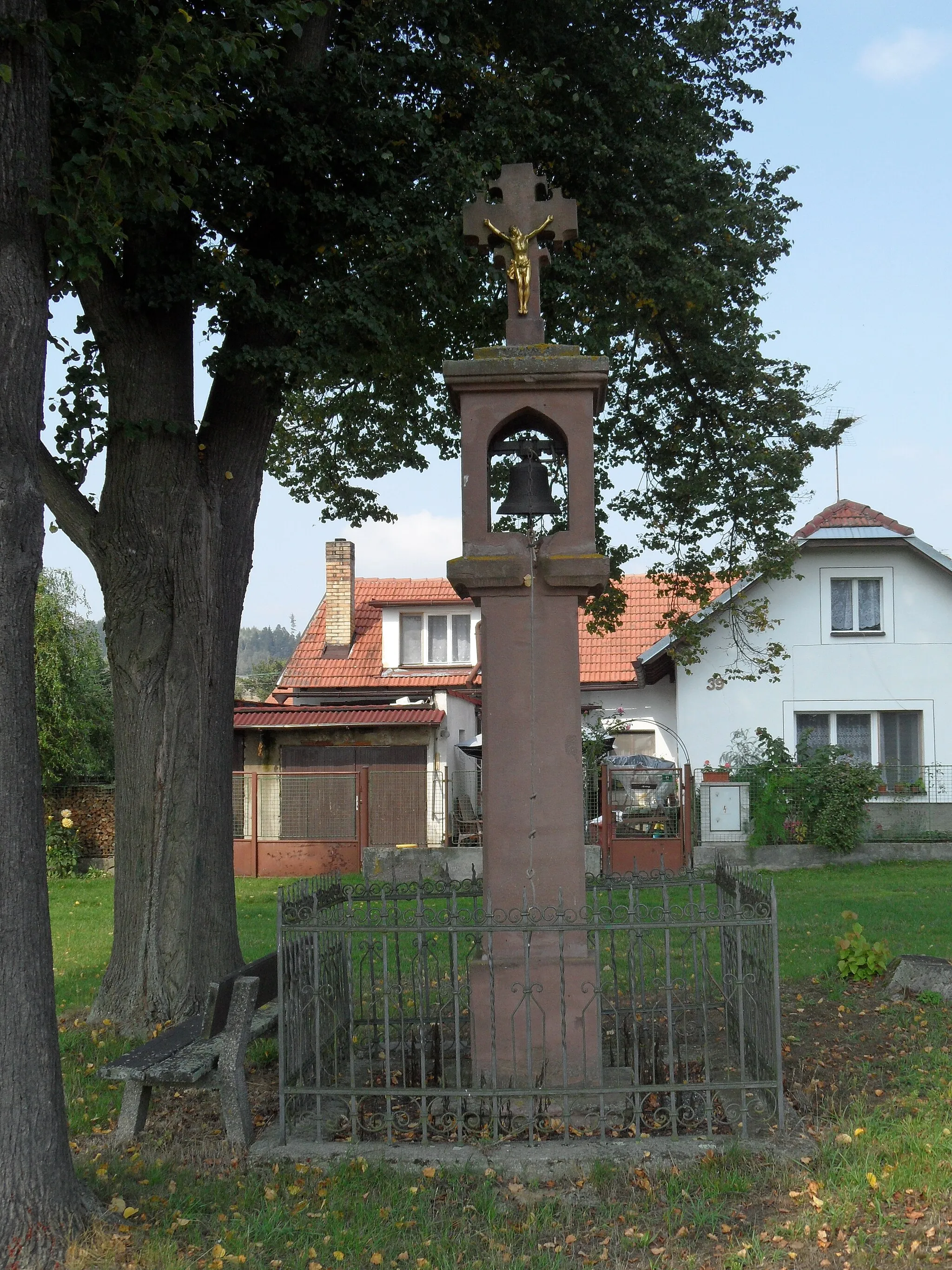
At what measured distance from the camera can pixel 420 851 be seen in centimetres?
2039

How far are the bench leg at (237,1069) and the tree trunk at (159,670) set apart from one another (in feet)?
8.09

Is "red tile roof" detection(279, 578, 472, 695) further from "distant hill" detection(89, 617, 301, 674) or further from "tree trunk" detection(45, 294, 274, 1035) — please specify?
"distant hill" detection(89, 617, 301, 674)

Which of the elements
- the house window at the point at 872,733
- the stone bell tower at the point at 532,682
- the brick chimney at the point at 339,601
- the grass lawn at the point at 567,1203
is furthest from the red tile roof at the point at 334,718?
the stone bell tower at the point at 532,682

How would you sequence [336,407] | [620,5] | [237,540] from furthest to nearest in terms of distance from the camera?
[336,407] → [620,5] → [237,540]

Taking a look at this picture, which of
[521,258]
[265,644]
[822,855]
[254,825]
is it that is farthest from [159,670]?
[265,644]

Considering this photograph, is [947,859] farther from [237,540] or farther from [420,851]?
[237,540]

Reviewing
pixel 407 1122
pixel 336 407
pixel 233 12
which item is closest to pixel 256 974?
pixel 407 1122

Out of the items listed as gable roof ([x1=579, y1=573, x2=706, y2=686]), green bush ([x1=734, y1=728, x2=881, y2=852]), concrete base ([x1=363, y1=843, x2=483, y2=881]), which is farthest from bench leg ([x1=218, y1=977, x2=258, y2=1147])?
gable roof ([x1=579, y1=573, x2=706, y2=686])

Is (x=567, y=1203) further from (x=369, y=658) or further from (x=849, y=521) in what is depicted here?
(x=369, y=658)

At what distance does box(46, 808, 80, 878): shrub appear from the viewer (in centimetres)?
2123

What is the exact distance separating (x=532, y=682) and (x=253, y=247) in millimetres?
5047

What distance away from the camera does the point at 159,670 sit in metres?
8.60

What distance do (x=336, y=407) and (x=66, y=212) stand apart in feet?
23.4

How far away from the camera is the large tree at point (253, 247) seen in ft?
25.7
